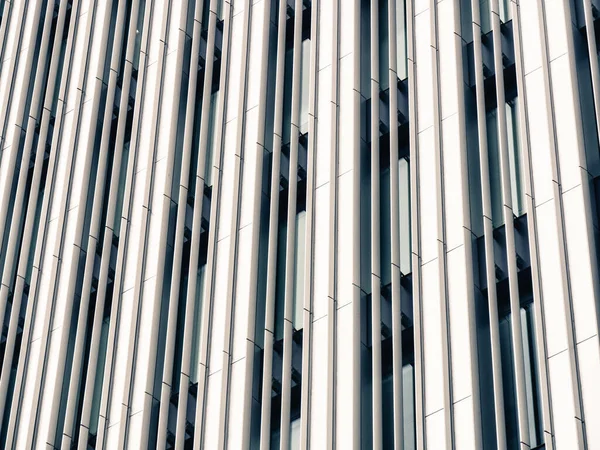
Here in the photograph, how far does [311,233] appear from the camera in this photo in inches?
1123

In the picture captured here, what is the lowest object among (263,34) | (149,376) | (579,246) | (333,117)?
(149,376)

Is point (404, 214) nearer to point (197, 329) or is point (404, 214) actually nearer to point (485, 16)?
point (485, 16)

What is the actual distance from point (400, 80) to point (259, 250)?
4.76 meters

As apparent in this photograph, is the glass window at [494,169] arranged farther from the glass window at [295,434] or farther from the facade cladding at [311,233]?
the glass window at [295,434]

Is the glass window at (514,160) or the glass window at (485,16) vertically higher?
the glass window at (485,16)

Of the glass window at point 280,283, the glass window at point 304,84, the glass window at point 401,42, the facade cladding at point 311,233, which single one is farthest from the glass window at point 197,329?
the glass window at point 401,42

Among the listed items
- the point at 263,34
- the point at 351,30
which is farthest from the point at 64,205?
the point at 351,30

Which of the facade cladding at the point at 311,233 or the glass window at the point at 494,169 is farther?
the glass window at the point at 494,169

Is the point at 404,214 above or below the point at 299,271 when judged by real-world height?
above

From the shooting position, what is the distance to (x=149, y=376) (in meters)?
29.8

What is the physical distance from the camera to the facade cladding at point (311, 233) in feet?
80.2

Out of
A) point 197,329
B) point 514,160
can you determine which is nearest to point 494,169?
point 514,160

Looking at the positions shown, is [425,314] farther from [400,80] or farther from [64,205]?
[64,205]

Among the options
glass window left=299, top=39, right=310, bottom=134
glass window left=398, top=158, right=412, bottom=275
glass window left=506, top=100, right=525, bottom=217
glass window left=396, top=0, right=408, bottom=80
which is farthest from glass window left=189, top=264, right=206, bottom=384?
glass window left=506, top=100, right=525, bottom=217
